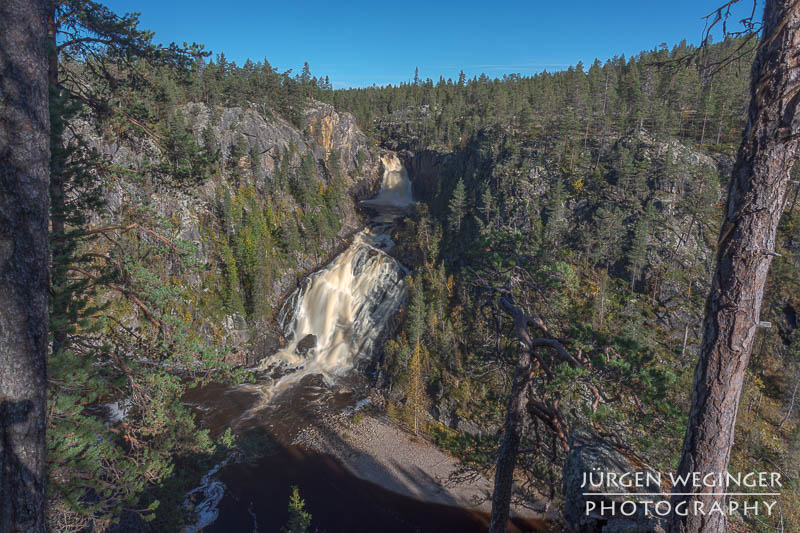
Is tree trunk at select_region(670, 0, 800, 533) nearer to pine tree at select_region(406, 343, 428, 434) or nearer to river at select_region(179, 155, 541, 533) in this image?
river at select_region(179, 155, 541, 533)

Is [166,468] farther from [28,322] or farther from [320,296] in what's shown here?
[320,296]

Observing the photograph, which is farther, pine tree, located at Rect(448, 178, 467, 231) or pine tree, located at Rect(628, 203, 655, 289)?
pine tree, located at Rect(448, 178, 467, 231)

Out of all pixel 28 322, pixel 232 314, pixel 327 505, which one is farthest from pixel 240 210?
pixel 28 322

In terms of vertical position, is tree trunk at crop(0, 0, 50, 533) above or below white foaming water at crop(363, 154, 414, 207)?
below

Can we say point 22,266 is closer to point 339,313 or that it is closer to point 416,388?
point 416,388

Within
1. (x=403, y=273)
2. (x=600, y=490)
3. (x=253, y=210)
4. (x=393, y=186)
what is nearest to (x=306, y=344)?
(x=403, y=273)

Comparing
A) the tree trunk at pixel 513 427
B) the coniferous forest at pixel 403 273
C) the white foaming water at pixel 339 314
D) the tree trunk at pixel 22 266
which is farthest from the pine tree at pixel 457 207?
the tree trunk at pixel 22 266

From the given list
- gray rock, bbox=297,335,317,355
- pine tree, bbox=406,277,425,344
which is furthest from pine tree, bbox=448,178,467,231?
gray rock, bbox=297,335,317,355

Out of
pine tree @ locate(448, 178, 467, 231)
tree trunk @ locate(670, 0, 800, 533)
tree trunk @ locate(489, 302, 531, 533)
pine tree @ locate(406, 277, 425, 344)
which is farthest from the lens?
pine tree @ locate(448, 178, 467, 231)
